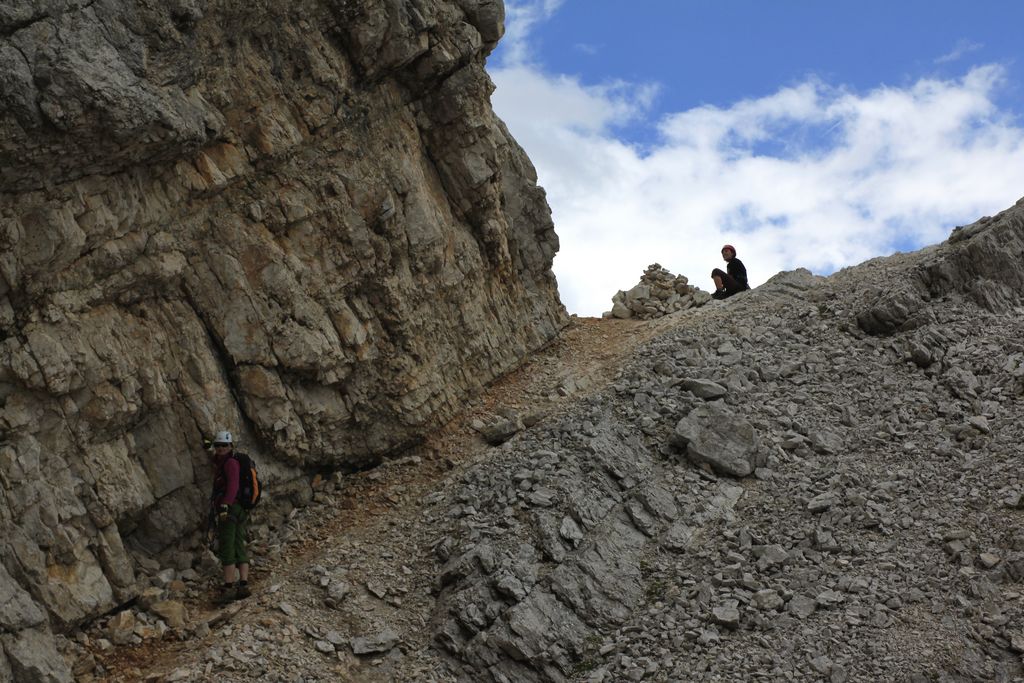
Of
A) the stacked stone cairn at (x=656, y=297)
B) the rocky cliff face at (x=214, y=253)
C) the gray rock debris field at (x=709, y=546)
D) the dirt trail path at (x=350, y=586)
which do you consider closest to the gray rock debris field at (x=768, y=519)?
the gray rock debris field at (x=709, y=546)

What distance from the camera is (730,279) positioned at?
83.1ft

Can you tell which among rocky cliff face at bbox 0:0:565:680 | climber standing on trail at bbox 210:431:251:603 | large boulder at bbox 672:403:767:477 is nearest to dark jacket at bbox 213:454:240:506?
Answer: climber standing on trail at bbox 210:431:251:603

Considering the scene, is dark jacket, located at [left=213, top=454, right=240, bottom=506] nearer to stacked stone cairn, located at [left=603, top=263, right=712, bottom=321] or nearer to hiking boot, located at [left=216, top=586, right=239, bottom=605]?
hiking boot, located at [left=216, top=586, right=239, bottom=605]

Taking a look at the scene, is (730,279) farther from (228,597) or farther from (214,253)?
(228,597)

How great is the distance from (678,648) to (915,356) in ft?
33.3

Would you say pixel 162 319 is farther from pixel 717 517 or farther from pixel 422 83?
pixel 717 517

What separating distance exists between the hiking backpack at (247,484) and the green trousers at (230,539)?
179 mm

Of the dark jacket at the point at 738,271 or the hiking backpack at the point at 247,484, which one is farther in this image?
the dark jacket at the point at 738,271

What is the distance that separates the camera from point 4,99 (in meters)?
12.0

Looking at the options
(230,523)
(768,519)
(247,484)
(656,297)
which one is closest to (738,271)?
(656,297)

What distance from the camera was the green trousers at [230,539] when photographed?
1399 cm

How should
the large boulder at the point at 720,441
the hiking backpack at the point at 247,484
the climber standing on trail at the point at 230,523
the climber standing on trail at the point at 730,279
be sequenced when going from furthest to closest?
the climber standing on trail at the point at 730,279 → the large boulder at the point at 720,441 → the hiking backpack at the point at 247,484 → the climber standing on trail at the point at 230,523

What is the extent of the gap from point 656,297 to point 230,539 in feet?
50.0

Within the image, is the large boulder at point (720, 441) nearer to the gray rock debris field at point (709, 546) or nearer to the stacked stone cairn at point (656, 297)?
the gray rock debris field at point (709, 546)
